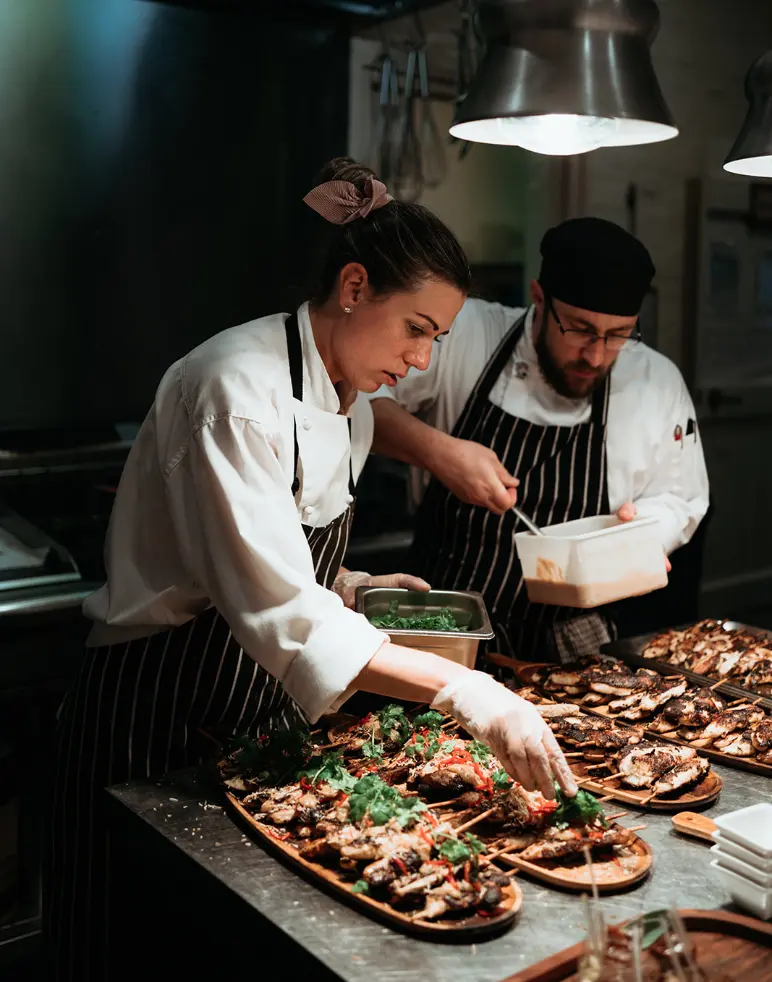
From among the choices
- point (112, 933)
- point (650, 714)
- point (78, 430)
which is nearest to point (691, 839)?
point (650, 714)

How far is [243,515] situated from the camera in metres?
1.98

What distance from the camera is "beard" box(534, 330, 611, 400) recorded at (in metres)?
3.16

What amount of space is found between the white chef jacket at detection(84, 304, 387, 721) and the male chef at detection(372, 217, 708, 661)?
770mm

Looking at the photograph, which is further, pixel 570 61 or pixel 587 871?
pixel 570 61

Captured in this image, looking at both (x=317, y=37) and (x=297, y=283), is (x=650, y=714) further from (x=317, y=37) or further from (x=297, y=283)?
(x=317, y=37)

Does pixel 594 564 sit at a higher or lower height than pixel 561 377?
lower

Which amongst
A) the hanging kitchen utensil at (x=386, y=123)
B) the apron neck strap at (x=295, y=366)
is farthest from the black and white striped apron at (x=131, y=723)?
the hanging kitchen utensil at (x=386, y=123)

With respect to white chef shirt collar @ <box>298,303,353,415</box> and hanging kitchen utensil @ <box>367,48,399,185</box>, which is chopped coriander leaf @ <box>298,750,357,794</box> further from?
hanging kitchen utensil @ <box>367,48,399,185</box>

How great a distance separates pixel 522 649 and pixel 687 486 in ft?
2.39

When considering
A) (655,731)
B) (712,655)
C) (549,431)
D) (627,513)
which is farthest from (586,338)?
(655,731)

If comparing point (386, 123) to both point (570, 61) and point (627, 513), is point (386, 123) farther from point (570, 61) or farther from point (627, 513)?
point (570, 61)

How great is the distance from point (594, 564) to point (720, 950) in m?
1.09

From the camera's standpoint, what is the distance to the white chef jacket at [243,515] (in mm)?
1975

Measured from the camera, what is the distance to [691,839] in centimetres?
195
